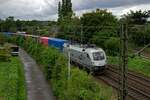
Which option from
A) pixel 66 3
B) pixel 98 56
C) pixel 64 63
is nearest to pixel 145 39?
pixel 98 56

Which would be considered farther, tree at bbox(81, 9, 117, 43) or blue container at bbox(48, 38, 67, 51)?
tree at bbox(81, 9, 117, 43)

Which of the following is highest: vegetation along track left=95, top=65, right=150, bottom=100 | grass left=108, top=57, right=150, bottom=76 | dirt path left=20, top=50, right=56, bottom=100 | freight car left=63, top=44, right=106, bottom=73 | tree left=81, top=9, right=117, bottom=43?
tree left=81, top=9, right=117, bottom=43

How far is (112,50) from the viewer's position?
59094mm

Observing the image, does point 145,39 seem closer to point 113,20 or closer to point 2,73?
point 113,20

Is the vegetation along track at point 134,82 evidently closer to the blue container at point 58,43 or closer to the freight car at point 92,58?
the freight car at point 92,58

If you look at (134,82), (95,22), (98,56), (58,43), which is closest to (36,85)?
(98,56)

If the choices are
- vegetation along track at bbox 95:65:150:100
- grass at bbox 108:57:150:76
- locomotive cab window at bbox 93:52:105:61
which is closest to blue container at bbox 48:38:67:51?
grass at bbox 108:57:150:76

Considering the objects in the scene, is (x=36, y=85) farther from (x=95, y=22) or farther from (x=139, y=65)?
(x=95, y=22)

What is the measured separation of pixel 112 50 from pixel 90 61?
16712mm

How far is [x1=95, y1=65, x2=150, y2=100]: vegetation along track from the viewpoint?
3195cm

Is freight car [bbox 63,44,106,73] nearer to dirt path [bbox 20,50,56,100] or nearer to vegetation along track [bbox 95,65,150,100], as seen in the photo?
vegetation along track [bbox 95,65,150,100]

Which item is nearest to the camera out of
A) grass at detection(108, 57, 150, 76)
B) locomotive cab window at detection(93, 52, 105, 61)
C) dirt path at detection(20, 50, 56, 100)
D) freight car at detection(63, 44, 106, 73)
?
dirt path at detection(20, 50, 56, 100)

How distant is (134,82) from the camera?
3734 centimetres

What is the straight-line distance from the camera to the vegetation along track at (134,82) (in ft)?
105
